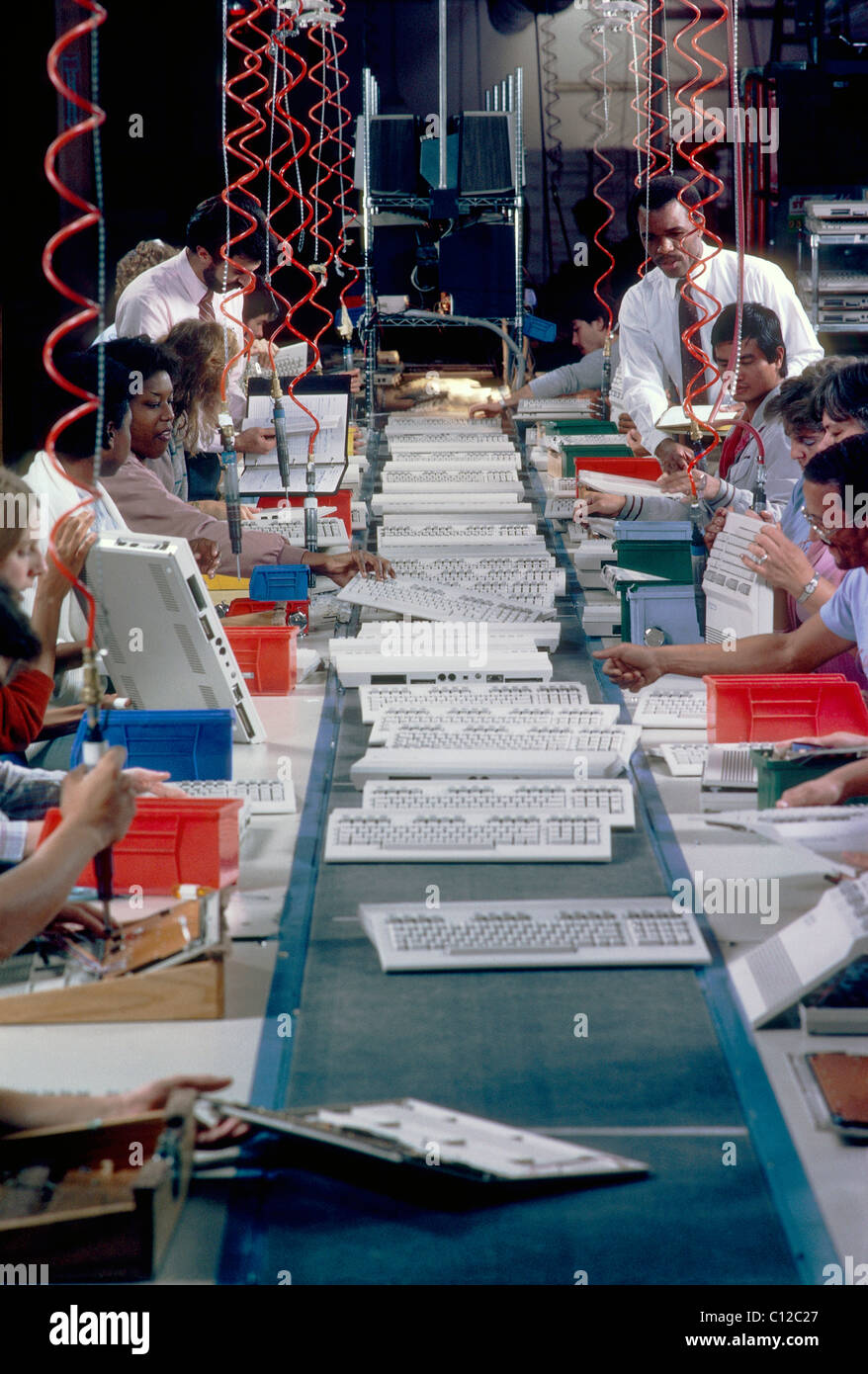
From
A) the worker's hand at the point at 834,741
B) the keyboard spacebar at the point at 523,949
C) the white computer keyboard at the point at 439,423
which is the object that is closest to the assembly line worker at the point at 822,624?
the worker's hand at the point at 834,741

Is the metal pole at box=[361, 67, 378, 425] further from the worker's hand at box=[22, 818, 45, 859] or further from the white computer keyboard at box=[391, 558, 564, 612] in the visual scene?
the worker's hand at box=[22, 818, 45, 859]

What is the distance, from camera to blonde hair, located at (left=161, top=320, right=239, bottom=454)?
4.36 metres

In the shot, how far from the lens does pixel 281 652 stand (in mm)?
3314

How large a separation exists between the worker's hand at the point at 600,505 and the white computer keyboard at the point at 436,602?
0.73 m

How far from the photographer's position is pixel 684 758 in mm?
2717

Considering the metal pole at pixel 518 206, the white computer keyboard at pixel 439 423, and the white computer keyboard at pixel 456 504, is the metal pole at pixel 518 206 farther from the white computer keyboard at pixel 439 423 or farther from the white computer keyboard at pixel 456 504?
the white computer keyboard at pixel 456 504

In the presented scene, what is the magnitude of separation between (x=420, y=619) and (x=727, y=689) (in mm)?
1203

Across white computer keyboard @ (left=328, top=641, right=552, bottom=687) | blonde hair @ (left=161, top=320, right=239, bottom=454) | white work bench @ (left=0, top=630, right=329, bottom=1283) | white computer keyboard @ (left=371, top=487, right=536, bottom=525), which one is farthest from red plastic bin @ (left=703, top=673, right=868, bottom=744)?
white computer keyboard @ (left=371, top=487, right=536, bottom=525)

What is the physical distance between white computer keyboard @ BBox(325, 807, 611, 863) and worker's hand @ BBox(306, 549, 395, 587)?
1.66 m

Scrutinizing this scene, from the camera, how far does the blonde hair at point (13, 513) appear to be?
2281 millimetres

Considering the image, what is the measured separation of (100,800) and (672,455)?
3.06 m

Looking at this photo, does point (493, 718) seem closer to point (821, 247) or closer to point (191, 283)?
point (191, 283)
